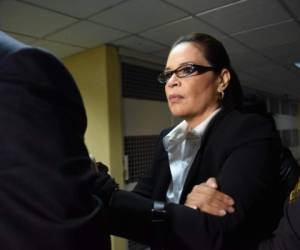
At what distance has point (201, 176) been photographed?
3.34 ft

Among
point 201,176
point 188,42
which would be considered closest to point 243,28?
point 188,42

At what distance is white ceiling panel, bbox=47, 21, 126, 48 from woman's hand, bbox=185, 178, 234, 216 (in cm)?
225

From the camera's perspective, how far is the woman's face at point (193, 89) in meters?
1.15

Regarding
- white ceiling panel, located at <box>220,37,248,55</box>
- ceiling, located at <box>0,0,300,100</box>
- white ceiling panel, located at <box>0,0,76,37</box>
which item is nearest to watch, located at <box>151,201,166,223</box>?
ceiling, located at <box>0,0,300,100</box>

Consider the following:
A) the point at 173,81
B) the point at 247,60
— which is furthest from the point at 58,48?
the point at 247,60

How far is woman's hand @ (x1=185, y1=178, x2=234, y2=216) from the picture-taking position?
89 centimetres

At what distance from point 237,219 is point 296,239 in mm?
181

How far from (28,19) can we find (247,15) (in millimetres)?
1985

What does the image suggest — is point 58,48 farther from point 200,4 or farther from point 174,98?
point 174,98

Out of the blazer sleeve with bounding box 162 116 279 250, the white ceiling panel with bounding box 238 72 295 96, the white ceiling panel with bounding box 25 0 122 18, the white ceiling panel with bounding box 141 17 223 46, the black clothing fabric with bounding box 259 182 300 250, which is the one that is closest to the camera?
the black clothing fabric with bounding box 259 182 300 250

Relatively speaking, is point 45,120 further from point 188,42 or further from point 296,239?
point 188,42

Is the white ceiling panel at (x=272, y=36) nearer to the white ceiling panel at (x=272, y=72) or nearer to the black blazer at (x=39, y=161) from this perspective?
the white ceiling panel at (x=272, y=72)

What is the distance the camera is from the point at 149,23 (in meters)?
2.80

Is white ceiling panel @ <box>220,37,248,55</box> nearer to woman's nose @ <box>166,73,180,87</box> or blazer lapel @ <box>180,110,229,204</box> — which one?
woman's nose @ <box>166,73,180,87</box>
